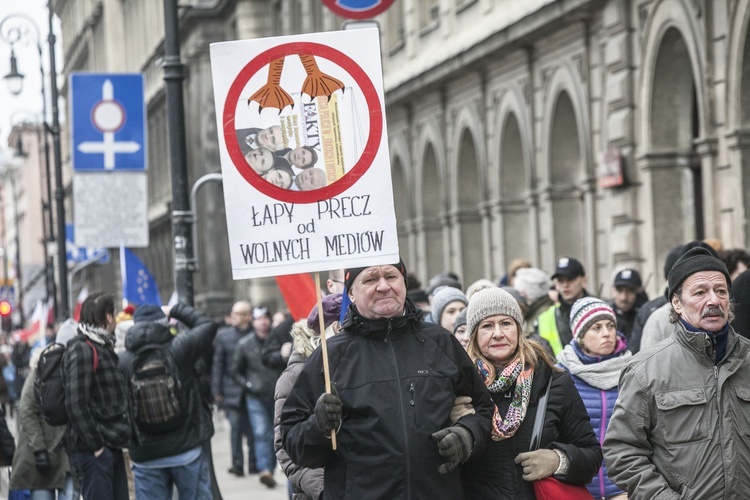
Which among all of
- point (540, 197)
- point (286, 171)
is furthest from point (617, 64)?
point (286, 171)

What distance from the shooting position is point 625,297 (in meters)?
11.4

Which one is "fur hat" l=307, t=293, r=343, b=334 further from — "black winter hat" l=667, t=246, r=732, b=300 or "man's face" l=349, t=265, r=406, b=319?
"black winter hat" l=667, t=246, r=732, b=300

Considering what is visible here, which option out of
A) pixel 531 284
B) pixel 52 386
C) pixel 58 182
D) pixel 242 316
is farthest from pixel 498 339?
pixel 58 182

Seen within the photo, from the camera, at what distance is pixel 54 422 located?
9891 mm

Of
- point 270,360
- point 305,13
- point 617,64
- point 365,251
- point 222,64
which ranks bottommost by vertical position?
point 270,360

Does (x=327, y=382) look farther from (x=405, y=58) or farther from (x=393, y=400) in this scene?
(x=405, y=58)

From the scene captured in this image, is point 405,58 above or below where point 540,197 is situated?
above

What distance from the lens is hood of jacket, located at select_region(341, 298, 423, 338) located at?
5.91 metres

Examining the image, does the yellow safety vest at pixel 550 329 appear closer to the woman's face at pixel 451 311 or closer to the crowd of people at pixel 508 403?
the woman's face at pixel 451 311

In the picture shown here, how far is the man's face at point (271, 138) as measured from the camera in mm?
6430

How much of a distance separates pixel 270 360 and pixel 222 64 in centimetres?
1032

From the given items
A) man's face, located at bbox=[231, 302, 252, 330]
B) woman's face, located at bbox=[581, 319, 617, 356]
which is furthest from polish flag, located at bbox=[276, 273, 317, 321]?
man's face, located at bbox=[231, 302, 252, 330]

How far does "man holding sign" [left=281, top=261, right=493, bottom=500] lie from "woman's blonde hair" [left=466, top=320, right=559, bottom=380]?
11.8 inches

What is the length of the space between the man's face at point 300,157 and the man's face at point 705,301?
150cm
